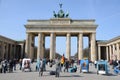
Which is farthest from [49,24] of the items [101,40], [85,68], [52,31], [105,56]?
[85,68]

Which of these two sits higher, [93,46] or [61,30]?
[61,30]

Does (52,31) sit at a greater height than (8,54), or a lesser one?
greater

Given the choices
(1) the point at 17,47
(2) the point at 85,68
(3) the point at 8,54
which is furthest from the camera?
(1) the point at 17,47

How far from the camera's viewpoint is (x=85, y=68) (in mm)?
24078

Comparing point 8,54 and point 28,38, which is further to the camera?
point 8,54

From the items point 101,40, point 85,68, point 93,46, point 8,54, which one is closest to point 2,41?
point 8,54

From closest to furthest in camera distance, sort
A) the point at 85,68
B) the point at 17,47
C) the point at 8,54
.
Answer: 1. the point at 85,68
2. the point at 8,54
3. the point at 17,47

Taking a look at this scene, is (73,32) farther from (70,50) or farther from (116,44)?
(116,44)

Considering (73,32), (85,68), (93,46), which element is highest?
(73,32)

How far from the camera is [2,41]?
61.7 m

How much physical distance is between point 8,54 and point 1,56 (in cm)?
859

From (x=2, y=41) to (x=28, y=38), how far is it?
8.31 m

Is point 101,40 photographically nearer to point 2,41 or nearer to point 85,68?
point 2,41

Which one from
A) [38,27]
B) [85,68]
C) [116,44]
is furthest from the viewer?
[38,27]
